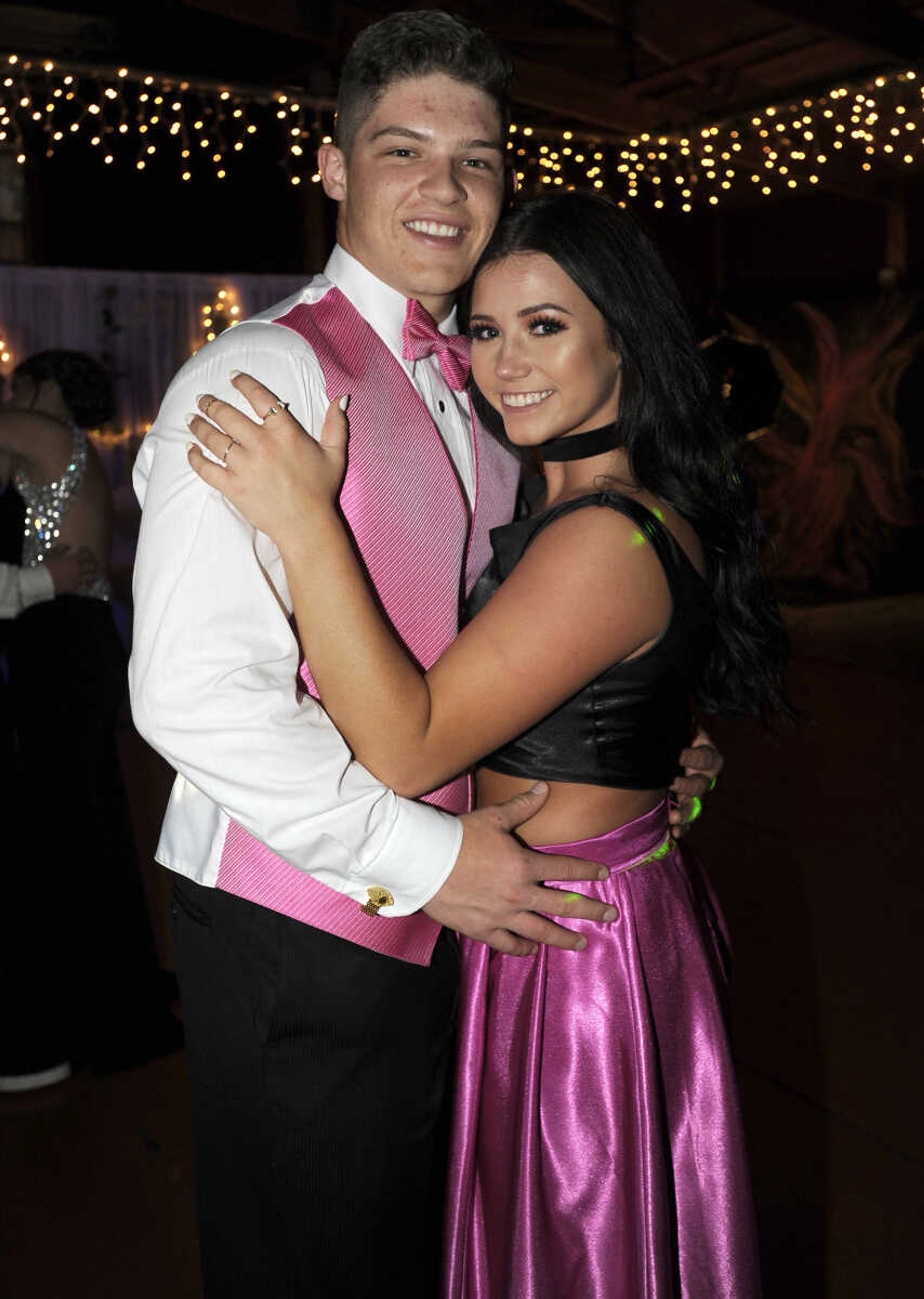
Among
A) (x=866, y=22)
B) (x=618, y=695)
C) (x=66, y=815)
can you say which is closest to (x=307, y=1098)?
(x=618, y=695)

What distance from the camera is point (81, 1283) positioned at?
6.98 feet

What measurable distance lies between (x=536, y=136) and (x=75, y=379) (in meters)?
5.12

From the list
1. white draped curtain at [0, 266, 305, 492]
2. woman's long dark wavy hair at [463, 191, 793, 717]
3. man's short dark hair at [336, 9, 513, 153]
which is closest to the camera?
man's short dark hair at [336, 9, 513, 153]

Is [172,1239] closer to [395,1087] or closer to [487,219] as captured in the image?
[395,1087]

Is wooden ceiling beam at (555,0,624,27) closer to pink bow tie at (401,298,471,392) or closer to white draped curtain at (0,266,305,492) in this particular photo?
white draped curtain at (0,266,305,492)

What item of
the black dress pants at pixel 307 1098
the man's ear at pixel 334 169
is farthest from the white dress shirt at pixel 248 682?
the man's ear at pixel 334 169

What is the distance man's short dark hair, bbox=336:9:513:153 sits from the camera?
140cm

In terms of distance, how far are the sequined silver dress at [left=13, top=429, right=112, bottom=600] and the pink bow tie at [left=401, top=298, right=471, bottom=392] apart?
1.65 metres

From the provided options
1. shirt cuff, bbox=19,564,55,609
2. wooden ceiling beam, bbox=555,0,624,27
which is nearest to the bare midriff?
shirt cuff, bbox=19,564,55,609

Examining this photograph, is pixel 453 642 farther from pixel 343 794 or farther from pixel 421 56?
pixel 421 56

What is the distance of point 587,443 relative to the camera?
5.21 ft

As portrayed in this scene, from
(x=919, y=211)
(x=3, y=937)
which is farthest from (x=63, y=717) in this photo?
(x=919, y=211)

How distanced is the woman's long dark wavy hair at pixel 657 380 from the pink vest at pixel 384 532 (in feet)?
0.92

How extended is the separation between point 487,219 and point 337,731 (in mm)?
702
